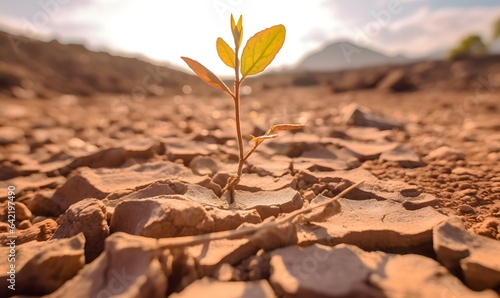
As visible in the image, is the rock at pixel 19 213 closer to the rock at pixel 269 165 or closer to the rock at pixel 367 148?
the rock at pixel 269 165

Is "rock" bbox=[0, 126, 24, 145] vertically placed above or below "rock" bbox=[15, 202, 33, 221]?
above

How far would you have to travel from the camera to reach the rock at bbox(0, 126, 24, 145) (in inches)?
85.0

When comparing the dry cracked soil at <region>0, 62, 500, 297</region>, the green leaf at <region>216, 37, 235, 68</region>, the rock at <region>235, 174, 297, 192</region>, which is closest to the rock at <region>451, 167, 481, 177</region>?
the dry cracked soil at <region>0, 62, 500, 297</region>

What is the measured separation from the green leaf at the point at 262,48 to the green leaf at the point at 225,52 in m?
0.04

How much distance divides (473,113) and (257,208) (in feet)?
10.6

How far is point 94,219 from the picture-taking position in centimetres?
82

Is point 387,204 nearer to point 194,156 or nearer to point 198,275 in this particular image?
point 198,275

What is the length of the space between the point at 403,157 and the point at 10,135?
2568 millimetres

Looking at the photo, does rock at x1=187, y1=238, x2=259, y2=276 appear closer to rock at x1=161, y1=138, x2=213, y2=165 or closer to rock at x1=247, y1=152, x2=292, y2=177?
rock at x1=247, y1=152, x2=292, y2=177

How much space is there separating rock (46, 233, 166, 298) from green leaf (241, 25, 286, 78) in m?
0.52

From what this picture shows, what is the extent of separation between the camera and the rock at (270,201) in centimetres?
97

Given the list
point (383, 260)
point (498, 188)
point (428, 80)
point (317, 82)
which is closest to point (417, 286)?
point (383, 260)

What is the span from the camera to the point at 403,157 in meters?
1.49

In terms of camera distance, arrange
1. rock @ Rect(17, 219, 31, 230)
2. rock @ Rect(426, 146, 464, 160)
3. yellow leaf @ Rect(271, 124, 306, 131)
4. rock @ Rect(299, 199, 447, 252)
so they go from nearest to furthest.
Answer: rock @ Rect(299, 199, 447, 252) → yellow leaf @ Rect(271, 124, 306, 131) → rock @ Rect(17, 219, 31, 230) → rock @ Rect(426, 146, 464, 160)
